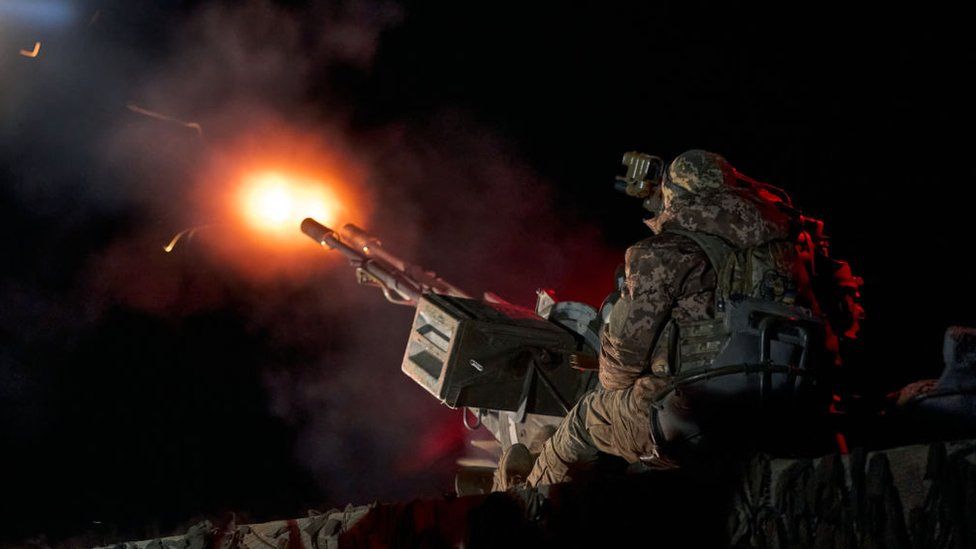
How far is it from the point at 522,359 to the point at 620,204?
6.05 meters

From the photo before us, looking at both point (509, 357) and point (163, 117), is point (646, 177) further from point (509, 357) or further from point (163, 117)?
point (163, 117)

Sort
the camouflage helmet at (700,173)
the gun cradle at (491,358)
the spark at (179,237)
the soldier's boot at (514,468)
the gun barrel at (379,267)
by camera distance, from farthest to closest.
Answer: the spark at (179,237), the gun barrel at (379,267), the gun cradle at (491,358), the soldier's boot at (514,468), the camouflage helmet at (700,173)

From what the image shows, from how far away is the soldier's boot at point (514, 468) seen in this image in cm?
430

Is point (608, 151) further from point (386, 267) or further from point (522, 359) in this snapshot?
point (522, 359)

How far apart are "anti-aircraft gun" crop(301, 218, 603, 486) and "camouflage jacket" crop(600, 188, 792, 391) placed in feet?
3.55

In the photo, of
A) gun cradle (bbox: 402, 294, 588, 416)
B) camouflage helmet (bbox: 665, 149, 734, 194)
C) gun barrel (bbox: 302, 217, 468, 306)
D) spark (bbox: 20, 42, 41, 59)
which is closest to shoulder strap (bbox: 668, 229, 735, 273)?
camouflage helmet (bbox: 665, 149, 734, 194)

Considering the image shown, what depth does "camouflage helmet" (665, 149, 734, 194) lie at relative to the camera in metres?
3.75

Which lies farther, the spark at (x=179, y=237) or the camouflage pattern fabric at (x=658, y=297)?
the spark at (x=179, y=237)

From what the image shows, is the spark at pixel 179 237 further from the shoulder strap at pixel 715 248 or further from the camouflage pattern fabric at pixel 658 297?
the shoulder strap at pixel 715 248

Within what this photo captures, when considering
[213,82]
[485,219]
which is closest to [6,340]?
[213,82]

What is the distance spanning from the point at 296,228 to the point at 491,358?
6.31 metres

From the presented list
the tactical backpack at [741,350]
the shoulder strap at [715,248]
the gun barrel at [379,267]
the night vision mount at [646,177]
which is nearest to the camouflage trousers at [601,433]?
the tactical backpack at [741,350]

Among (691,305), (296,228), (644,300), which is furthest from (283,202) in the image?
(691,305)

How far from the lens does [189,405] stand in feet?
30.9
